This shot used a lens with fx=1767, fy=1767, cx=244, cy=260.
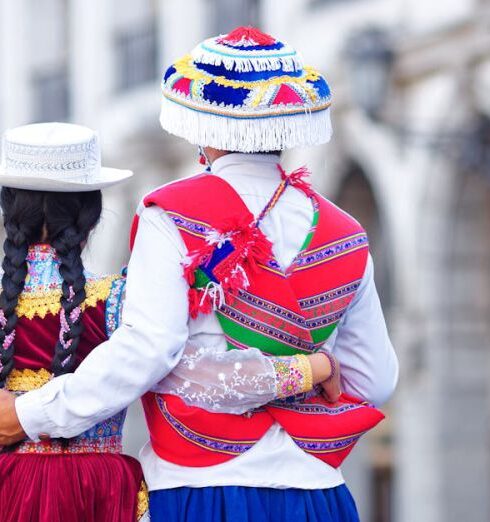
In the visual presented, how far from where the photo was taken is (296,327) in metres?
4.25

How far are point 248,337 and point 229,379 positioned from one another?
0.12m

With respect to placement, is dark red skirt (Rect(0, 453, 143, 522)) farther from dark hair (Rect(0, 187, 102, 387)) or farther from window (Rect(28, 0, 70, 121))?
window (Rect(28, 0, 70, 121))

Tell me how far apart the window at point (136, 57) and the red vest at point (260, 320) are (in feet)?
42.0

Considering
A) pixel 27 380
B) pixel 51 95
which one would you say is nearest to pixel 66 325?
pixel 27 380

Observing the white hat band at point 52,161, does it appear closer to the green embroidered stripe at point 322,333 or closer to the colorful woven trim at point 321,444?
the green embroidered stripe at point 322,333

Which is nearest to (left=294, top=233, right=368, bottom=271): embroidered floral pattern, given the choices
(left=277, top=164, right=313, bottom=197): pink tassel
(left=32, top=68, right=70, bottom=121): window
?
(left=277, top=164, right=313, bottom=197): pink tassel

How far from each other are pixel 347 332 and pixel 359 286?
0.14 metres

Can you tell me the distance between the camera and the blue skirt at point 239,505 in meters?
4.16

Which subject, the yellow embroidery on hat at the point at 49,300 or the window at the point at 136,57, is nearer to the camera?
the yellow embroidery on hat at the point at 49,300

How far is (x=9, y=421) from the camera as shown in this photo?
419 centimetres

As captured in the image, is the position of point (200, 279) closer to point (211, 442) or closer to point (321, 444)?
point (211, 442)

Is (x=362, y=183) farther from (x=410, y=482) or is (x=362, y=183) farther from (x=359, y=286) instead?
(x=359, y=286)

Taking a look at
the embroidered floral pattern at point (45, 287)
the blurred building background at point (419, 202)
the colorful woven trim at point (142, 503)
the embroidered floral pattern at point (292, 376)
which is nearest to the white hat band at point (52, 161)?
the embroidered floral pattern at point (45, 287)

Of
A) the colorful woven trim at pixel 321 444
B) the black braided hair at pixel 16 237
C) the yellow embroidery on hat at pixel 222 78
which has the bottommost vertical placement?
the colorful woven trim at pixel 321 444
